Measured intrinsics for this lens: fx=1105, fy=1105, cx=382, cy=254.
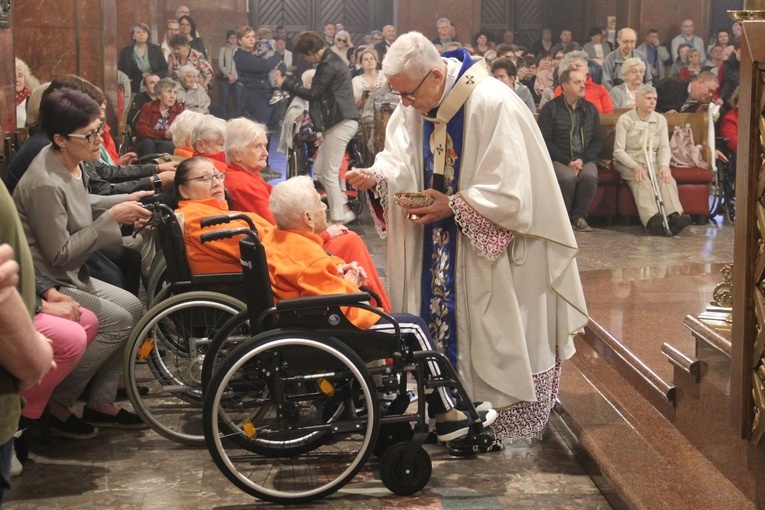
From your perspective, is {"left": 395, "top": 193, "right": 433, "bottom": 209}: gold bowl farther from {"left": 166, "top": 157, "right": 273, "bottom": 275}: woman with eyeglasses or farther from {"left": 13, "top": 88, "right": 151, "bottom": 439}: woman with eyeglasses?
{"left": 13, "top": 88, "right": 151, "bottom": 439}: woman with eyeglasses

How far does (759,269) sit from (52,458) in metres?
2.41

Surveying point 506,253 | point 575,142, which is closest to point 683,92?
point 575,142

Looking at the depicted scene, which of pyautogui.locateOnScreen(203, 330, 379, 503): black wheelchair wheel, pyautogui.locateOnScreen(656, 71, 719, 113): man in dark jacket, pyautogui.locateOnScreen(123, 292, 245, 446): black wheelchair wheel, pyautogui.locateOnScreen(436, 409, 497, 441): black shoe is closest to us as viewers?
pyautogui.locateOnScreen(203, 330, 379, 503): black wheelchair wheel

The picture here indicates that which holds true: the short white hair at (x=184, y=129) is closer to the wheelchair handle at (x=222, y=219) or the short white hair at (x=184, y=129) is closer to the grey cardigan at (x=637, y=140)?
the wheelchair handle at (x=222, y=219)

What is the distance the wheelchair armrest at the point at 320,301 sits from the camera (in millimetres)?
3316

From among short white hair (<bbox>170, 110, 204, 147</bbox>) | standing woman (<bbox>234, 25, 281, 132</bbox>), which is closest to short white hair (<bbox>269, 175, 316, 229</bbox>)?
short white hair (<bbox>170, 110, 204, 147</bbox>)

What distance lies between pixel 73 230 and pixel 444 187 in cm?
134

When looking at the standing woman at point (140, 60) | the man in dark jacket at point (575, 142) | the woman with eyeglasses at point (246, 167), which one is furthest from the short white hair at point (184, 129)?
the standing woman at point (140, 60)

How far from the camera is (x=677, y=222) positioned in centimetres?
849

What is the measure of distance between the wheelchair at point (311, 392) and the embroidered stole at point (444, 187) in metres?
0.45

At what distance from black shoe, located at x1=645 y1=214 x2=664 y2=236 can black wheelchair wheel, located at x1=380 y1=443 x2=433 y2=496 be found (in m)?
5.47

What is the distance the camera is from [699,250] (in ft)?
25.6

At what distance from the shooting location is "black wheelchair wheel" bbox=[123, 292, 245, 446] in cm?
388

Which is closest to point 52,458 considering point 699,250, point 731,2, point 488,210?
point 488,210
